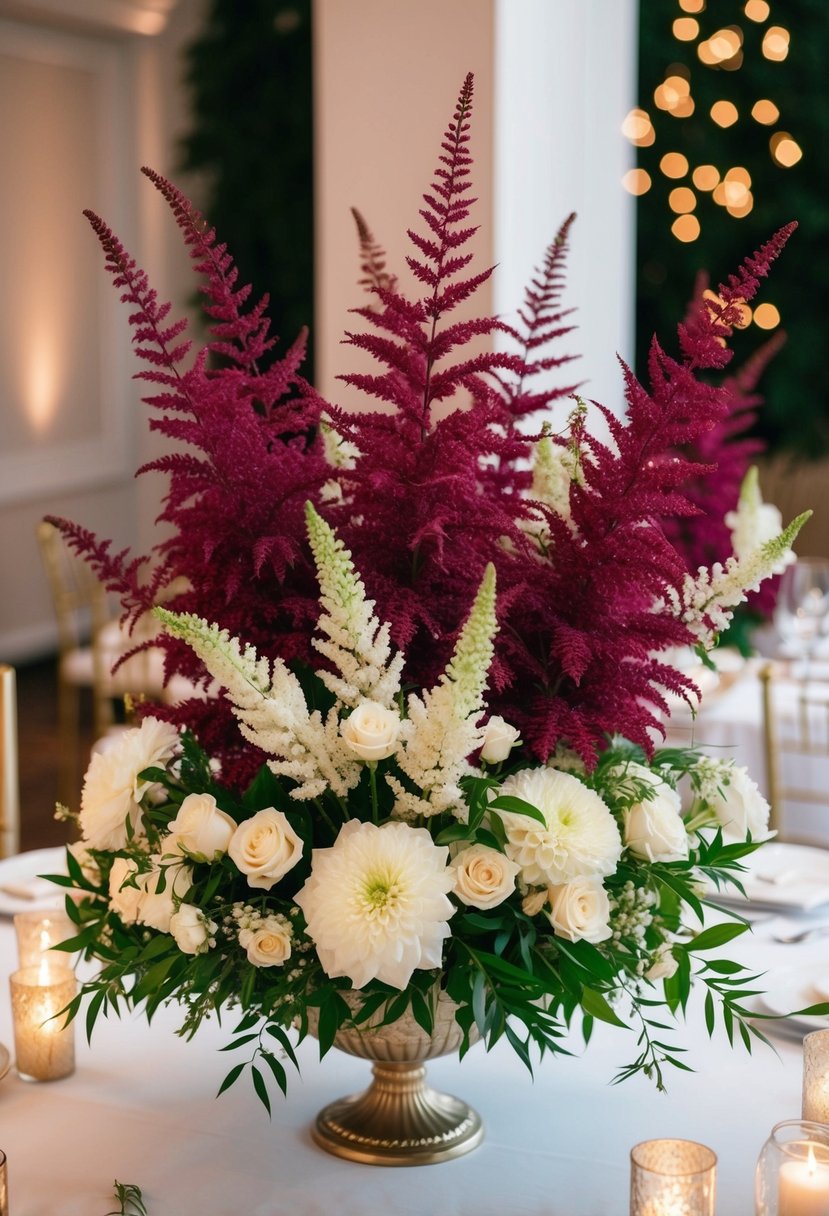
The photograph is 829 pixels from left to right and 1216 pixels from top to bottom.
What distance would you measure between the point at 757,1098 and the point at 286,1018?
0.52 meters

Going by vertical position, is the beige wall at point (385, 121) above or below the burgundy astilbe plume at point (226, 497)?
above

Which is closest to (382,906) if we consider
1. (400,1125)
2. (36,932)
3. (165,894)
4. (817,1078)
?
(165,894)

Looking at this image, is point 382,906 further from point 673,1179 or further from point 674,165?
point 674,165

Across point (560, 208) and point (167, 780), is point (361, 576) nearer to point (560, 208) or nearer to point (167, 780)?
point (167, 780)

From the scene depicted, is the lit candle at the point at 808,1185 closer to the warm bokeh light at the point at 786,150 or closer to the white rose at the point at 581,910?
the white rose at the point at 581,910

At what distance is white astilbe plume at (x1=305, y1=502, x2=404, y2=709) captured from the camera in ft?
3.38

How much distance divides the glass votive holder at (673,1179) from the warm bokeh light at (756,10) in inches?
207

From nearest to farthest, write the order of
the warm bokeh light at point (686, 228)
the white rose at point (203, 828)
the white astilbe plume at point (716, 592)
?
the white rose at point (203, 828) < the white astilbe plume at point (716, 592) < the warm bokeh light at point (686, 228)

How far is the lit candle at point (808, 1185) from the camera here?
995mm

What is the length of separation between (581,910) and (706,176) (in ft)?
16.6

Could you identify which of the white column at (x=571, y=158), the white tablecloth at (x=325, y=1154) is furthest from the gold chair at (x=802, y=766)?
the white tablecloth at (x=325, y=1154)

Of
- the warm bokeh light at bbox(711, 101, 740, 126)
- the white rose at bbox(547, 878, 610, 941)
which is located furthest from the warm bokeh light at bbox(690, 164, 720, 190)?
the white rose at bbox(547, 878, 610, 941)

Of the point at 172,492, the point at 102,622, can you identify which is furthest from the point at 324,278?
the point at 102,622

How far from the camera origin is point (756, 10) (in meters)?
5.50
